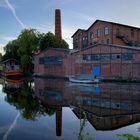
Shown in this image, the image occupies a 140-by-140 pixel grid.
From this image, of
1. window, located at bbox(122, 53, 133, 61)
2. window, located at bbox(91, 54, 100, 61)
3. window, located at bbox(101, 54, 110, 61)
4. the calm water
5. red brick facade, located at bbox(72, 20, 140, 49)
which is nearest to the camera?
the calm water

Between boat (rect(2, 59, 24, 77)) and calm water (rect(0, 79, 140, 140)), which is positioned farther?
boat (rect(2, 59, 24, 77))

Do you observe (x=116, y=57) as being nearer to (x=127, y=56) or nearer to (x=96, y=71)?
(x=127, y=56)

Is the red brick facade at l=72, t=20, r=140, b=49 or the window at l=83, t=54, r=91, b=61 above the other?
the red brick facade at l=72, t=20, r=140, b=49

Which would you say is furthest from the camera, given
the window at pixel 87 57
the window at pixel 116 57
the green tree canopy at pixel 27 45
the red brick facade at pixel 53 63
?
the green tree canopy at pixel 27 45

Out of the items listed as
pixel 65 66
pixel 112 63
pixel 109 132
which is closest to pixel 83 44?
pixel 65 66

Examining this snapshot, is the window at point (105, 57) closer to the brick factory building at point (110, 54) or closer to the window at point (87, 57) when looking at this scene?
the brick factory building at point (110, 54)

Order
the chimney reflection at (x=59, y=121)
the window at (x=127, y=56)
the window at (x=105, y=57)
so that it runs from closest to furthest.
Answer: the chimney reflection at (x=59, y=121) → the window at (x=127, y=56) → the window at (x=105, y=57)

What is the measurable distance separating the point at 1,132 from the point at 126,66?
28756 mm

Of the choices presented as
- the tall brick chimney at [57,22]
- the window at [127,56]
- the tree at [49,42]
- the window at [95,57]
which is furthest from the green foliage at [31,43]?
the window at [127,56]

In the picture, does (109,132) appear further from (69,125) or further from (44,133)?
(44,133)

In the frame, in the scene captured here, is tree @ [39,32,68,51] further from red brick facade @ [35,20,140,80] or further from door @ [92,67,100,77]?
door @ [92,67,100,77]

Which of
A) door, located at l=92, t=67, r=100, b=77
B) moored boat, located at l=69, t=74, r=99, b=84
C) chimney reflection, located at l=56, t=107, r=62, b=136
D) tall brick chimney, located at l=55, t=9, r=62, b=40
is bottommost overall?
chimney reflection, located at l=56, t=107, r=62, b=136

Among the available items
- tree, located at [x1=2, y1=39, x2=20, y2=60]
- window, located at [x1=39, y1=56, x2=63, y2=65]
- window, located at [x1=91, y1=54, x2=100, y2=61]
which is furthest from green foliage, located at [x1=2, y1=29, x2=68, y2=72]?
window, located at [x1=91, y1=54, x2=100, y2=61]

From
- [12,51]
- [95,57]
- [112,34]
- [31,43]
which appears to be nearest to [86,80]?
[95,57]
